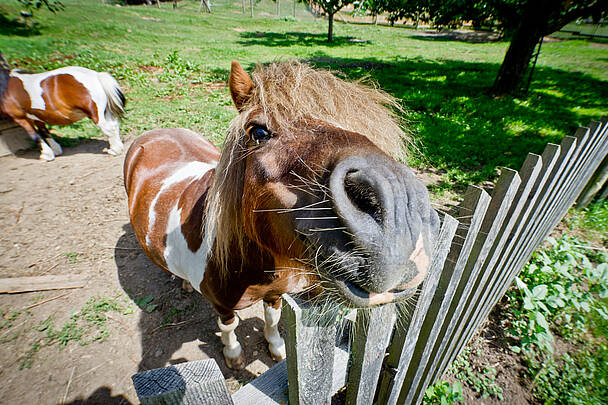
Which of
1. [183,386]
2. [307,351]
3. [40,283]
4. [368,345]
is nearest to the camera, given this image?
[183,386]

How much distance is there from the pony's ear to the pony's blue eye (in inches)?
10.4

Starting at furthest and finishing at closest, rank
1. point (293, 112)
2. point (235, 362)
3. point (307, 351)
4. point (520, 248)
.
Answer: point (235, 362) < point (520, 248) < point (293, 112) < point (307, 351)

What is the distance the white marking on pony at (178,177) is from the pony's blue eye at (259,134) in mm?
1464

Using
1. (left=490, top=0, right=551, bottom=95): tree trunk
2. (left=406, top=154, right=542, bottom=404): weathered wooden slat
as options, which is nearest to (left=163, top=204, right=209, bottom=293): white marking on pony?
(left=406, top=154, right=542, bottom=404): weathered wooden slat

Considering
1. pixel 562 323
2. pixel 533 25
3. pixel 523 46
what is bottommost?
pixel 562 323

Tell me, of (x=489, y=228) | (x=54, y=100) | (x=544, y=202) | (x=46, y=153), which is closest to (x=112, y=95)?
(x=54, y=100)

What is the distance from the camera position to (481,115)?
726 cm

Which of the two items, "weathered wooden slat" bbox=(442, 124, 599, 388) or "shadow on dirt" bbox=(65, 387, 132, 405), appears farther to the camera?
"shadow on dirt" bbox=(65, 387, 132, 405)

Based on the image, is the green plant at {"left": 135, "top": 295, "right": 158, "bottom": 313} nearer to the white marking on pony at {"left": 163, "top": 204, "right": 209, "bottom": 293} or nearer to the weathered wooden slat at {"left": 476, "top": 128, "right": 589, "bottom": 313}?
the white marking on pony at {"left": 163, "top": 204, "right": 209, "bottom": 293}

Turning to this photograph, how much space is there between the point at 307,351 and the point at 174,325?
2731 millimetres

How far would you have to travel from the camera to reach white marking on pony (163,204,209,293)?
220cm

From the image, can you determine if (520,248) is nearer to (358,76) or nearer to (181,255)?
(181,255)

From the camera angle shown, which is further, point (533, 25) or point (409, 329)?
point (533, 25)

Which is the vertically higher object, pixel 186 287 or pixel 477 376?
pixel 477 376
